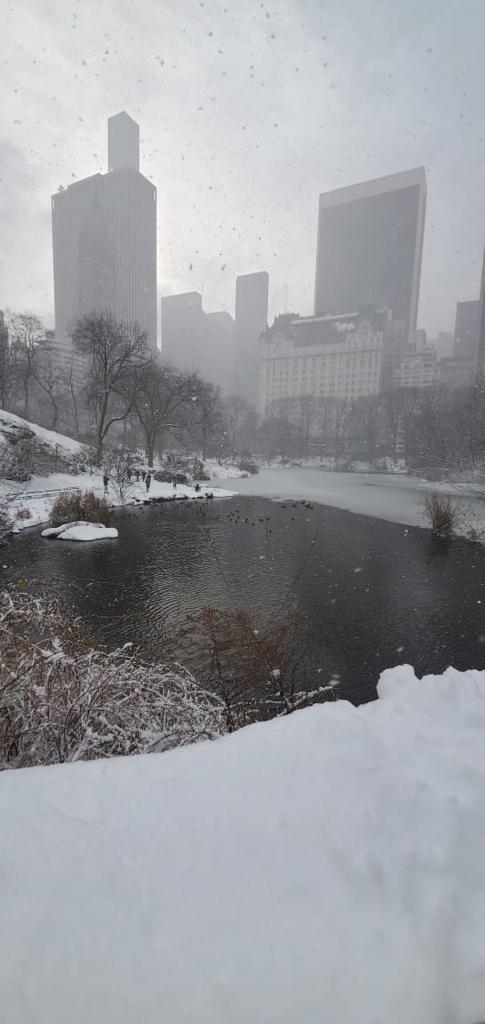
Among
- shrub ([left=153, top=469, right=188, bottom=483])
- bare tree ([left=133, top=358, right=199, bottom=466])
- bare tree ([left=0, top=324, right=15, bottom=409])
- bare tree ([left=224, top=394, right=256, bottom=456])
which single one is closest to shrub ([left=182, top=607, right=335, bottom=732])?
shrub ([left=153, top=469, right=188, bottom=483])

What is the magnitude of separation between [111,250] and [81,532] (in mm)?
202388

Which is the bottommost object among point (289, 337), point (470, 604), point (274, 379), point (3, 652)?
point (470, 604)

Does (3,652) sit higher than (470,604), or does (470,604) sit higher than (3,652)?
(3,652)

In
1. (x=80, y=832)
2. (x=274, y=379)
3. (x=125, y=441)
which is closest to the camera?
(x=80, y=832)

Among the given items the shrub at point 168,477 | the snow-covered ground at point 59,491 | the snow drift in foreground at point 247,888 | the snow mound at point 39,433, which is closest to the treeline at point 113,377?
the snow mound at point 39,433

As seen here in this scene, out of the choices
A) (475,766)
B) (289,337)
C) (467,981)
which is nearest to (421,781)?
(475,766)

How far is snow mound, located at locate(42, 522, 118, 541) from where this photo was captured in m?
16.3

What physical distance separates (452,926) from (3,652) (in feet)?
16.6

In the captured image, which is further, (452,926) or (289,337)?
(289,337)

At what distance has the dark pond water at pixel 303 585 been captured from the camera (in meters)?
8.16

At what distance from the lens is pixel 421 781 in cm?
262

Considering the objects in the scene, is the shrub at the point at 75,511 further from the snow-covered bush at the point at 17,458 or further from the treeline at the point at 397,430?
the treeline at the point at 397,430

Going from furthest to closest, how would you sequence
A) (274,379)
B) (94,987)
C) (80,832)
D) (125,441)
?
(274,379) < (125,441) < (80,832) < (94,987)

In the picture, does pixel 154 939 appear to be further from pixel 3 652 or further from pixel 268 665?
pixel 268 665
